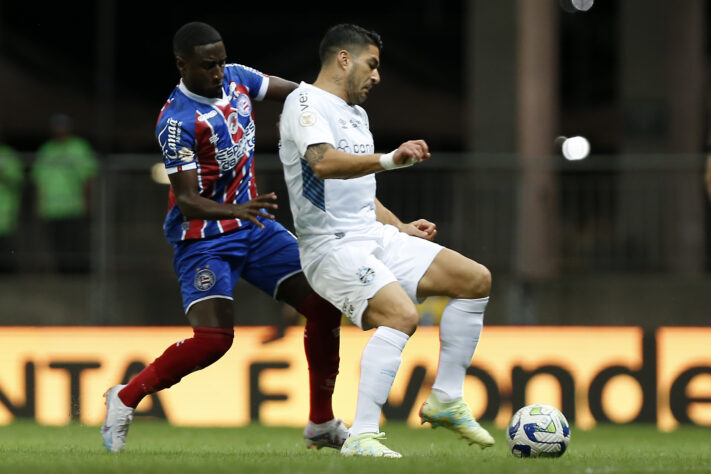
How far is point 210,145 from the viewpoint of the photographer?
716 cm

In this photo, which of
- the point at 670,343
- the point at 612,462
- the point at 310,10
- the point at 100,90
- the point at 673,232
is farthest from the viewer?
the point at 310,10

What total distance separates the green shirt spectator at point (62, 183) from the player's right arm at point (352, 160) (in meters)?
7.76

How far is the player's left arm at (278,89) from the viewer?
755 cm

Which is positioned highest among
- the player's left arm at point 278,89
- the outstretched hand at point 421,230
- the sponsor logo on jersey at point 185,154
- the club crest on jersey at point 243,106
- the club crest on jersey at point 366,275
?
the player's left arm at point 278,89

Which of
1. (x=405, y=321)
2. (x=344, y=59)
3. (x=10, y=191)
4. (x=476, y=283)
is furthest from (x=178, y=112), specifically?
(x=10, y=191)

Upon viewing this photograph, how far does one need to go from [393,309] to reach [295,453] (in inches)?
45.0

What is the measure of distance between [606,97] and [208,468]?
1660 cm

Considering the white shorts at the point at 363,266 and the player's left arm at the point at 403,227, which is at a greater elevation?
the player's left arm at the point at 403,227

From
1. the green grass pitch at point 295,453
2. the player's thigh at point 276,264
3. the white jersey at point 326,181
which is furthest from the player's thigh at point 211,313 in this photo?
the green grass pitch at point 295,453

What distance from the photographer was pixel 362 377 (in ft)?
22.3

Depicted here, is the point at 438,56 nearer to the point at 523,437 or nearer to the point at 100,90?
the point at 100,90

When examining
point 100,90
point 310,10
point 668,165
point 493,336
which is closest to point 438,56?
point 310,10

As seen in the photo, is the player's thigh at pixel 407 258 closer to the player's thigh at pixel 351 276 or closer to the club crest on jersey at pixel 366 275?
the player's thigh at pixel 351 276

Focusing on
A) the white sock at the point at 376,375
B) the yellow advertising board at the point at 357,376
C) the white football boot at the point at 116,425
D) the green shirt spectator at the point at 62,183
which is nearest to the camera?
the white sock at the point at 376,375
